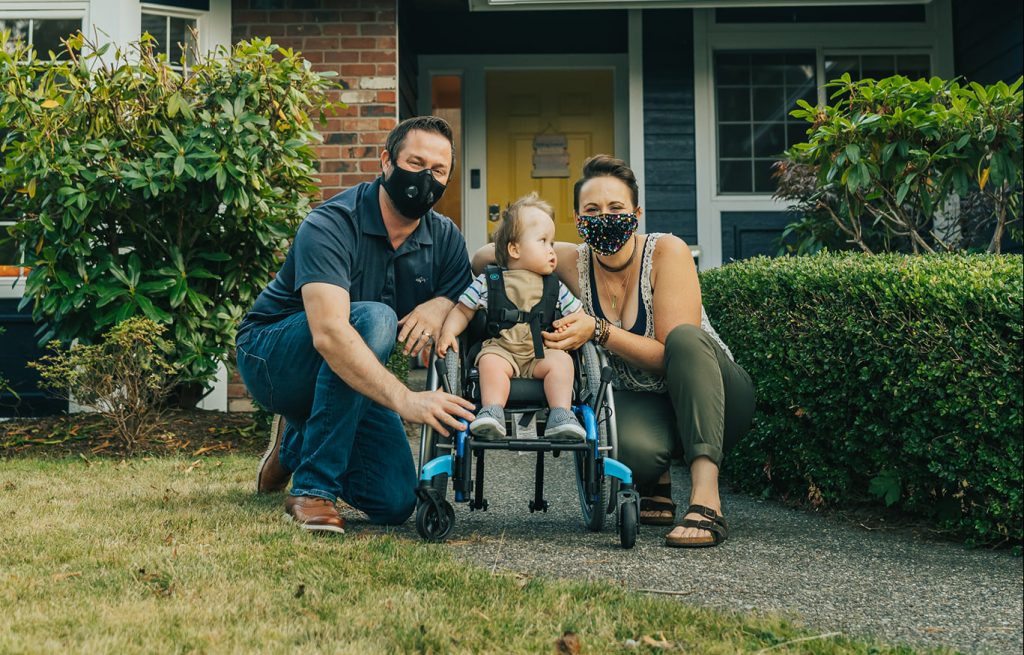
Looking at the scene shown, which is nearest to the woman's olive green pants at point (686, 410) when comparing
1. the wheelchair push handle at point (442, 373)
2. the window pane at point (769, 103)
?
the wheelchair push handle at point (442, 373)

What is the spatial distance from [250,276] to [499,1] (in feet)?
10.4

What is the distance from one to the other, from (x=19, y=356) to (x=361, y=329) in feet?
16.2

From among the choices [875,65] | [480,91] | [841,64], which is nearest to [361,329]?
[480,91]

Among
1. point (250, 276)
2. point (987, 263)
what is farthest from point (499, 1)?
point (987, 263)

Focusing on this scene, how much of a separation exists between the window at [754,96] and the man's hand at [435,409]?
6299 mm

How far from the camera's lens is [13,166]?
19.4 feet

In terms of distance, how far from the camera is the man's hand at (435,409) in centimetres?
307

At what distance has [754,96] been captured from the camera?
8.90 m

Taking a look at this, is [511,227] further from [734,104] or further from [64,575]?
[734,104]

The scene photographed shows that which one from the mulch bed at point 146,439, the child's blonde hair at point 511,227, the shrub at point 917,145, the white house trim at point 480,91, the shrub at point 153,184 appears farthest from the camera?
the white house trim at point 480,91

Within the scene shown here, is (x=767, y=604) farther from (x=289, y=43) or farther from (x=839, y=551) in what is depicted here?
(x=289, y=43)

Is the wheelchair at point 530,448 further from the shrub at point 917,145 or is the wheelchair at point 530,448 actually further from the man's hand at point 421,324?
the shrub at point 917,145

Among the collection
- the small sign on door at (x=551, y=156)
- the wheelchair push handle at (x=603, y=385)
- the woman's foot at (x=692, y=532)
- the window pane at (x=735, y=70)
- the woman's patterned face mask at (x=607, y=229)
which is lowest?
the woman's foot at (x=692, y=532)

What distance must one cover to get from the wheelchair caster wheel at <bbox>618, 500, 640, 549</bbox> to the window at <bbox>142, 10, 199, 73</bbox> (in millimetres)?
5602
